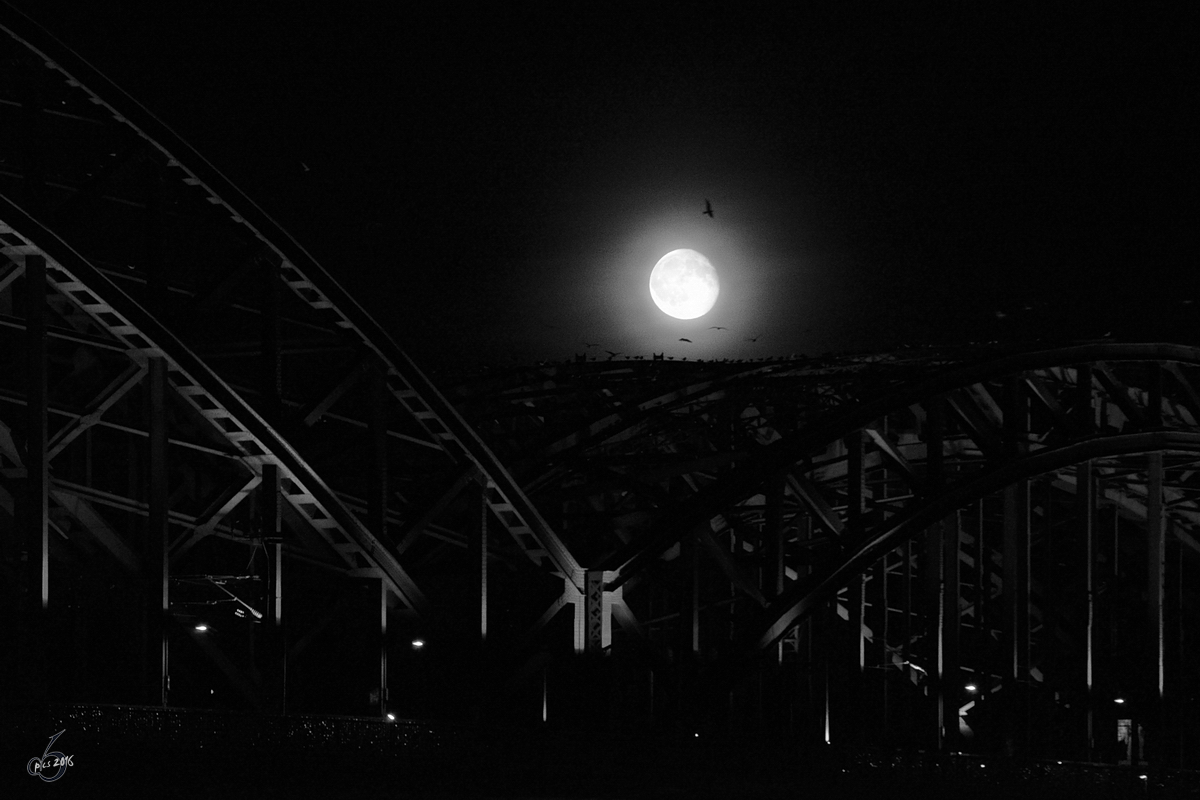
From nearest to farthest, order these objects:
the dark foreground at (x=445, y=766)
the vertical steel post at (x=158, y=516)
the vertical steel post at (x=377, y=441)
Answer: the dark foreground at (x=445, y=766)
the vertical steel post at (x=158, y=516)
the vertical steel post at (x=377, y=441)

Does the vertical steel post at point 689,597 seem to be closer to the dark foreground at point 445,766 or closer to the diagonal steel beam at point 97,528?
the dark foreground at point 445,766

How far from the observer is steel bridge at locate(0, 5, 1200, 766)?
22.8 metres

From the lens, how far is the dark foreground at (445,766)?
18109mm

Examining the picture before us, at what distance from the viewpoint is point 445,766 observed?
70.8 ft

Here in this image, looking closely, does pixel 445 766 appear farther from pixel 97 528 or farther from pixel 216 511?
pixel 97 528

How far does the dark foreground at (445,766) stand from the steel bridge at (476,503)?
8.39 feet

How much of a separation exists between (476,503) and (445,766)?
21.9 ft

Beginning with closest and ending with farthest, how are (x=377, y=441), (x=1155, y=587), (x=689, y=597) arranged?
1. (x=377, y=441)
2. (x=689, y=597)
3. (x=1155, y=587)

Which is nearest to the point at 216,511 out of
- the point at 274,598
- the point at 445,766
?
the point at 274,598

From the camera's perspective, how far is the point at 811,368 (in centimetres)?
4022

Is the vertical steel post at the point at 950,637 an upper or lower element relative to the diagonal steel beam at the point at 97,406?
lower

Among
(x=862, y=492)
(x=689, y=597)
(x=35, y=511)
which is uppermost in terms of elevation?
(x=862, y=492)

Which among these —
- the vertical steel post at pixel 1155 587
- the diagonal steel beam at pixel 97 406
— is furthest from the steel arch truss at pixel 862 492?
the diagonal steel beam at pixel 97 406

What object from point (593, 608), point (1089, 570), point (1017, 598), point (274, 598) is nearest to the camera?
point (274, 598)
